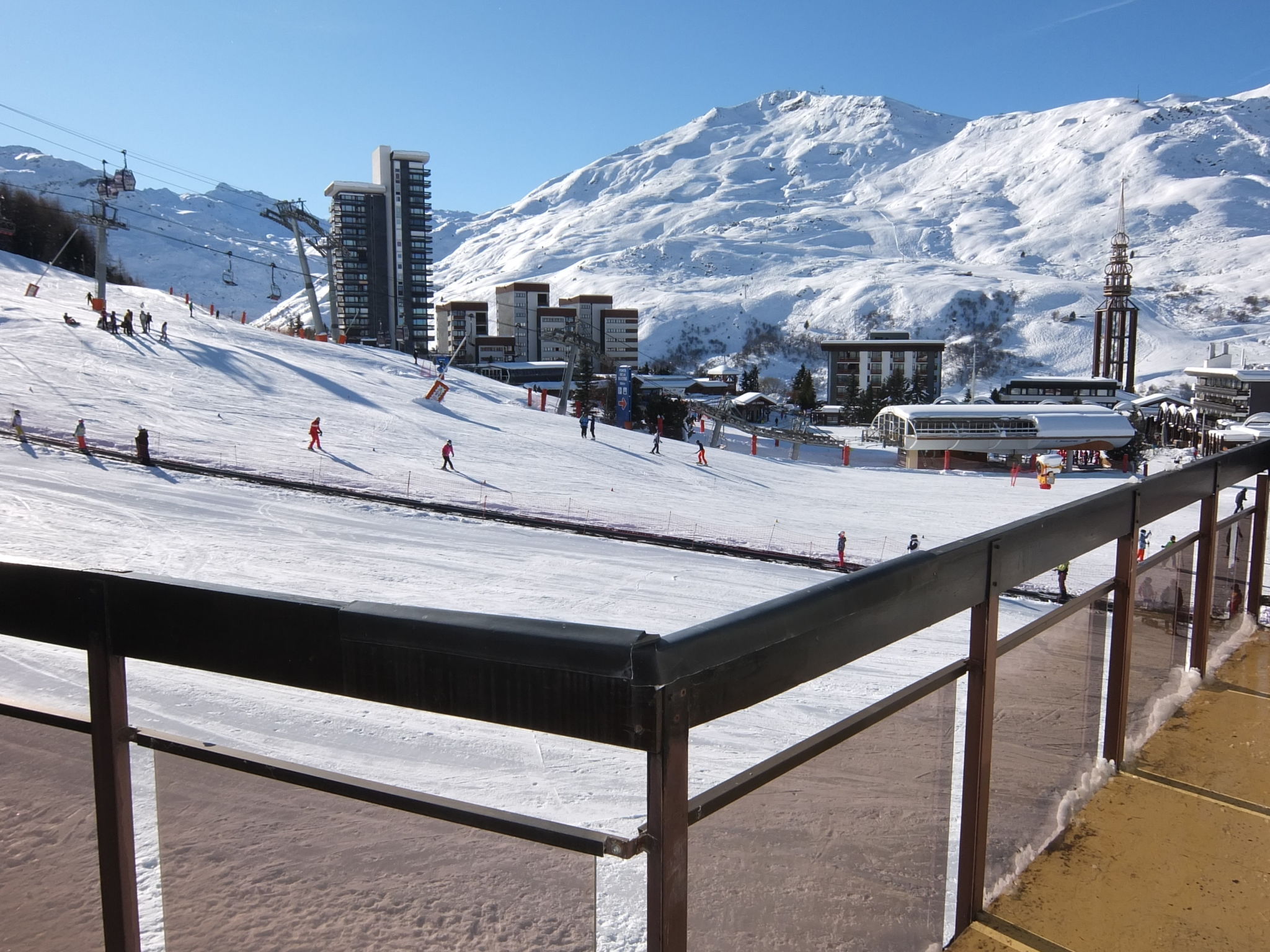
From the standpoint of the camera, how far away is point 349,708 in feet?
29.1

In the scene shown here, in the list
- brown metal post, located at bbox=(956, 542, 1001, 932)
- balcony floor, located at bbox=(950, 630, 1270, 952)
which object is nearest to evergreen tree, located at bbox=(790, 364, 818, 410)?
balcony floor, located at bbox=(950, 630, 1270, 952)

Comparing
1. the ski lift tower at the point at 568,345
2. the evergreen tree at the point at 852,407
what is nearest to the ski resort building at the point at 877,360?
the evergreen tree at the point at 852,407

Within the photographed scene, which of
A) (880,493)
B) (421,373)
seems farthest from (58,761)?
(421,373)

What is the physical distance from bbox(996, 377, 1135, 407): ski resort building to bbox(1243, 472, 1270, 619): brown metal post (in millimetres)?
70731

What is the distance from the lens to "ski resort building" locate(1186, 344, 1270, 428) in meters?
56.0

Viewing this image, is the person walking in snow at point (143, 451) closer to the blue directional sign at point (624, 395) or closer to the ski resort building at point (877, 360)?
the blue directional sign at point (624, 395)

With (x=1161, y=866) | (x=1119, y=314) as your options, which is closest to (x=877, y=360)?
(x=1119, y=314)

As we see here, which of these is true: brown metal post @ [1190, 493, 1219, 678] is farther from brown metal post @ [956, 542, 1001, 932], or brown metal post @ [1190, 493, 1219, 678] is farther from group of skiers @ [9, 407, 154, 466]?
group of skiers @ [9, 407, 154, 466]

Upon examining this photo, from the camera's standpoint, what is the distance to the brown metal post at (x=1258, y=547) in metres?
4.50

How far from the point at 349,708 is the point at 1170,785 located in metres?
7.83

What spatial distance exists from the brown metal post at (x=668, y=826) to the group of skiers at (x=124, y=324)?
3940cm

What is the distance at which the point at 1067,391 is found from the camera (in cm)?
7106

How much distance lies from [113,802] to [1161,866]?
268 cm

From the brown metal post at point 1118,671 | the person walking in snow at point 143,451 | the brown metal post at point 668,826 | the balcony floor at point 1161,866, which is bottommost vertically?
the person walking in snow at point 143,451
